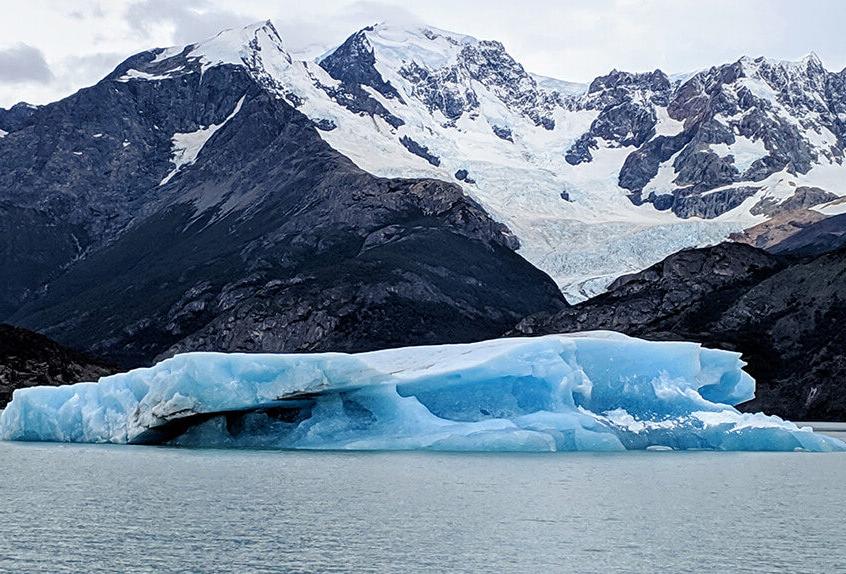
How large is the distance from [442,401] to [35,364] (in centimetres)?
7961

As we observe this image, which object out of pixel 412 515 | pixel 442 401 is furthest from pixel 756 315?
pixel 412 515

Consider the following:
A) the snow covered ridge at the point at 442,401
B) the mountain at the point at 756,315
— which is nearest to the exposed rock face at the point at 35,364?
the snow covered ridge at the point at 442,401

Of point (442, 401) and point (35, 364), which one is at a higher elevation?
point (35, 364)

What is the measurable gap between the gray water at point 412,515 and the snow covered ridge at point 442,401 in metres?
2.58

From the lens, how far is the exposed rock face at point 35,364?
384ft

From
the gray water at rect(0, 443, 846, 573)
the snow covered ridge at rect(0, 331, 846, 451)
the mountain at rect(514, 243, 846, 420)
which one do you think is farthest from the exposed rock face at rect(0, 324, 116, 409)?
the gray water at rect(0, 443, 846, 573)

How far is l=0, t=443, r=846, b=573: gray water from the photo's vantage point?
25188mm

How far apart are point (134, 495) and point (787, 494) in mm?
20735

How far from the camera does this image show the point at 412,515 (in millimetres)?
31922

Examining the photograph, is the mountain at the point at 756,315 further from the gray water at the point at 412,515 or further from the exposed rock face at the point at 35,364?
the gray water at the point at 412,515

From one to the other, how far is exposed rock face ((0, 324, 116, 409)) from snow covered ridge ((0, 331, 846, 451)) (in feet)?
206

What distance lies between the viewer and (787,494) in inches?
1531

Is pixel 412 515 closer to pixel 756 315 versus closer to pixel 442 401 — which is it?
pixel 442 401

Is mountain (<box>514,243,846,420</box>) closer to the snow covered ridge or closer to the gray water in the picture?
the snow covered ridge
